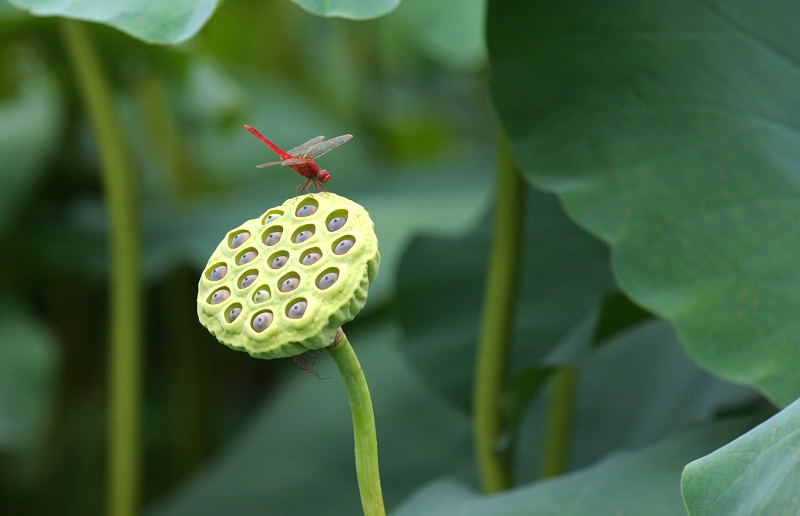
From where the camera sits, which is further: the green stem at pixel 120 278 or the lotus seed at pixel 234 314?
the green stem at pixel 120 278

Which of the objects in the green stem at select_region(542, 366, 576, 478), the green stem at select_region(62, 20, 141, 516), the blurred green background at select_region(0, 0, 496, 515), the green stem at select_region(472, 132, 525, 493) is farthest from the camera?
the blurred green background at select_region(0, 0, 496, 515)

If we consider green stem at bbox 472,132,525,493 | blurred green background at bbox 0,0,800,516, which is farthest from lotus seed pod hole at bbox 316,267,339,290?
green stem at bbox 472,132,525,493

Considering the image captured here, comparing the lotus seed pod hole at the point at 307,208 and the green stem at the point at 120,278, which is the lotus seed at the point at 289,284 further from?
the green stem at the point at 120,278

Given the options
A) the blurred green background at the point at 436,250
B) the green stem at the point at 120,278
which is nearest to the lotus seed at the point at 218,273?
the blurred green background at the point at 436,250

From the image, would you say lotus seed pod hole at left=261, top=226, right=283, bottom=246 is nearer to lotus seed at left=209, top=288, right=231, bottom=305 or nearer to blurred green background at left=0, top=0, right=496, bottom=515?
lotus seed at left=209, top=288, right=231, bottom=305

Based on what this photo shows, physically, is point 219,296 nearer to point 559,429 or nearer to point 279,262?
point 279,262

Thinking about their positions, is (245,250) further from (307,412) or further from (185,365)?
(185,365)
